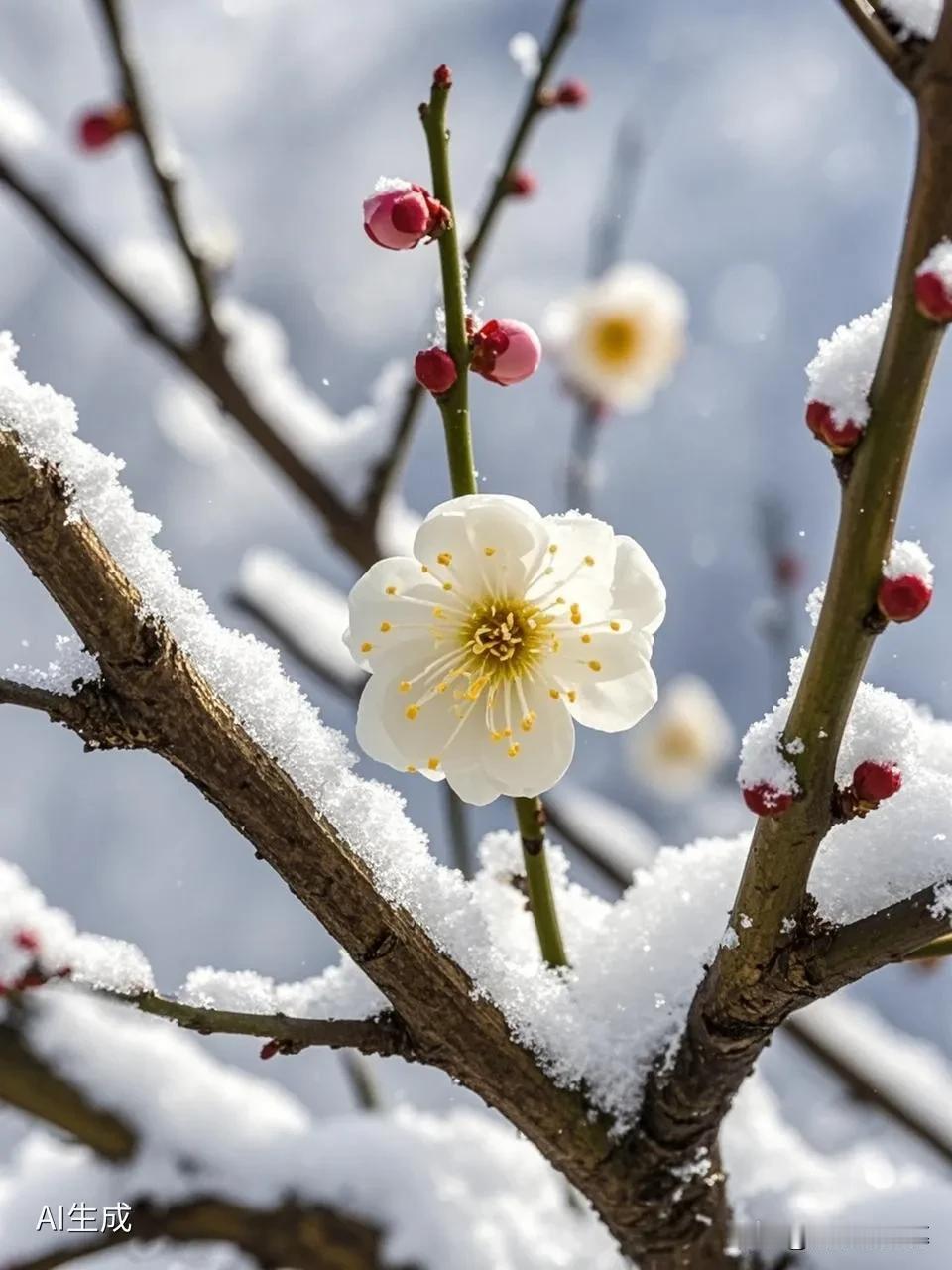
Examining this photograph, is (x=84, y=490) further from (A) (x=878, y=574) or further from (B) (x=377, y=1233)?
(B) (x=377, y=1233)

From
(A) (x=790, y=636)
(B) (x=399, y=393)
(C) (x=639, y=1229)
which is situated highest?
(A) (x=790, y=636)

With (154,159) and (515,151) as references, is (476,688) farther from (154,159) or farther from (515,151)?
(154,159)

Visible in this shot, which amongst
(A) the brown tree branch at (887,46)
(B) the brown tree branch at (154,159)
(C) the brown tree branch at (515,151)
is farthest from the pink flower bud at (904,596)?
(B) the brown tree branch at (154,159)

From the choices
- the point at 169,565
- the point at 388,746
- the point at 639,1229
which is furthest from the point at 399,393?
the point at 639,1229

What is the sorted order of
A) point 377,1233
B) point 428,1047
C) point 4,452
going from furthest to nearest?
point 377,1233 → point 428,1047 → point 4,452

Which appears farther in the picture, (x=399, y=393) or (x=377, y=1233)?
(x=399, y=393)

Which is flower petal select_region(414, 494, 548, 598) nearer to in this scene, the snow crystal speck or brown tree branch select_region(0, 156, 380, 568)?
the snow crystal speck

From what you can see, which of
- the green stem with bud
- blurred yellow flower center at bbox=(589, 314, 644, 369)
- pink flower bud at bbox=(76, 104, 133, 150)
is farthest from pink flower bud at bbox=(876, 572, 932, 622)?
blurred yellow flower center at bbox=(589, 314, 644, 369)

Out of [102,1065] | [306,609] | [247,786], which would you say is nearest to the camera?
[247,786]
